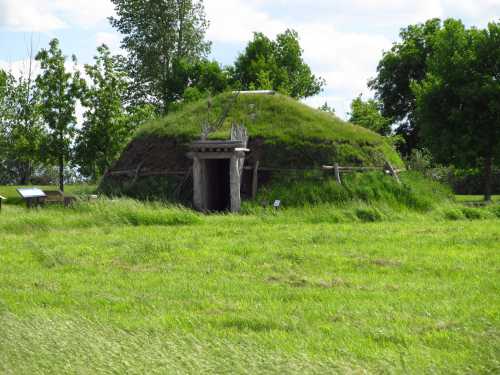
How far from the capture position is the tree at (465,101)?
96.2 ft

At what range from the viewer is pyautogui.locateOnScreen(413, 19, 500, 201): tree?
29.3 m

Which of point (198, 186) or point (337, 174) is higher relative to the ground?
point (337, 174)

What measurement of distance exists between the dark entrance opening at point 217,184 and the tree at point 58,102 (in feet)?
35.3

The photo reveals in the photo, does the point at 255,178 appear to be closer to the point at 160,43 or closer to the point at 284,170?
the point at 284,170

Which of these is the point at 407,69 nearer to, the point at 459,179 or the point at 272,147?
the point at 459,179

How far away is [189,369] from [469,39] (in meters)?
29.5

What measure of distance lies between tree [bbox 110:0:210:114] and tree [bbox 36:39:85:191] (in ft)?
31.3

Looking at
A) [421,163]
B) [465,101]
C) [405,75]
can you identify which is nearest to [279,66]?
[405,75]

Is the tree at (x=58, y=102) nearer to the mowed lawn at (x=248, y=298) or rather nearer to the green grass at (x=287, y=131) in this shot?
the green grass at (x=287, y=131)

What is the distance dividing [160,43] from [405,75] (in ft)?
51.3

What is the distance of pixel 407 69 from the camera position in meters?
46.2

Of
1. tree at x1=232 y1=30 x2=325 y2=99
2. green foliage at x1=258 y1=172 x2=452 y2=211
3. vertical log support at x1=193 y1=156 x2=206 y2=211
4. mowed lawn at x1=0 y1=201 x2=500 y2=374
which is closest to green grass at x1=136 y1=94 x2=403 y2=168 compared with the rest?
green foliage at x1=258 y1=172 x2=452 y2=211

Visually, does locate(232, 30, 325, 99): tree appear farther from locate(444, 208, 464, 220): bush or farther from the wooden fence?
locate(444, 208, 464, 220): bush

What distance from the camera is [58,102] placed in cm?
3341
